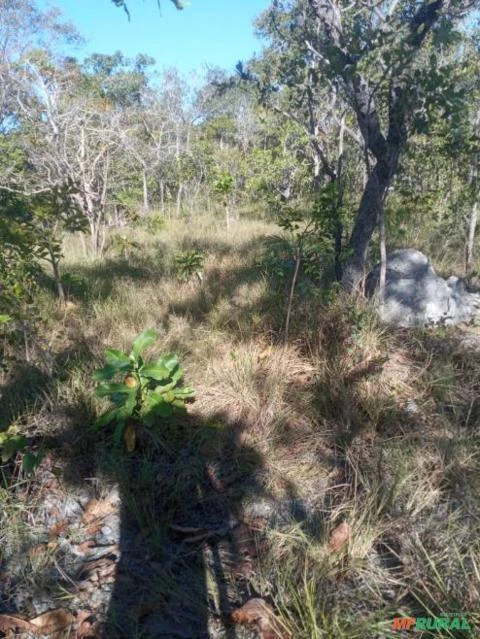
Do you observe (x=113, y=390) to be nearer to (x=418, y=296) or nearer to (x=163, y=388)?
(x=163, y=388)

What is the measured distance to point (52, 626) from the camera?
155 centimetres

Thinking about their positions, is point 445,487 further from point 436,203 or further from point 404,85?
point 436,203

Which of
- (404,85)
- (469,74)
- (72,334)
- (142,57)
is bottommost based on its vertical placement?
(72,334)

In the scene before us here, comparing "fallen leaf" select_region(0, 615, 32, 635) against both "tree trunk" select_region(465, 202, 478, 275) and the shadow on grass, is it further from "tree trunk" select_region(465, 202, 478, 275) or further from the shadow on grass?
"tree trunk" select_region(465, 202, 478, 275)

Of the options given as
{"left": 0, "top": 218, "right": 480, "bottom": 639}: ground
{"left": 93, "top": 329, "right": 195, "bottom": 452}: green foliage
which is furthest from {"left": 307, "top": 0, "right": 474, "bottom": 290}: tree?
{"left": 93, "top": 329, "right": 195, "bottom": 452}: green foliage

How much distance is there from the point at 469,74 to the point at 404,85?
83.7 inches

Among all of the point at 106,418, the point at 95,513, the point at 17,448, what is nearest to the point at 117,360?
the point at 106,418

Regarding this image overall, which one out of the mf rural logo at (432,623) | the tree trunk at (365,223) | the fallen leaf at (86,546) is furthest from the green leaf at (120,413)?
the tree trunk at (365,223)

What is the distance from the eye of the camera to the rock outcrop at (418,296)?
3.33m

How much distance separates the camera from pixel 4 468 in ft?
7.24

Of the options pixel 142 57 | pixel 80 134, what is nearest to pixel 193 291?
pixel 80 134

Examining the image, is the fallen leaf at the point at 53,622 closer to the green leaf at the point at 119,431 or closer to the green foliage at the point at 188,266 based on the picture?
the green leaf at the point at 119,431

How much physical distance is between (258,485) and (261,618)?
0.63 meters

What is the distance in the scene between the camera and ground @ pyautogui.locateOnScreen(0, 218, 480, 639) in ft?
5.17
